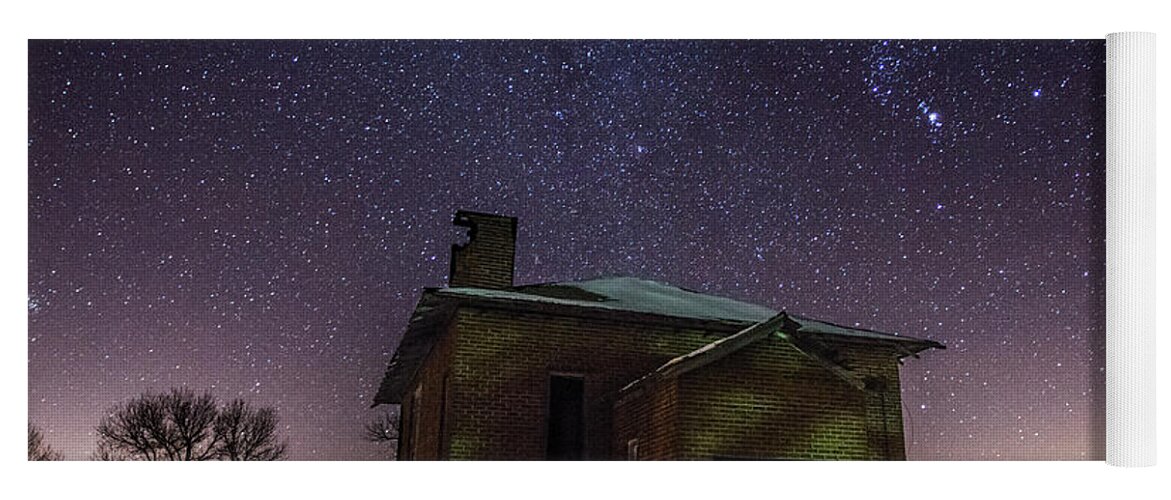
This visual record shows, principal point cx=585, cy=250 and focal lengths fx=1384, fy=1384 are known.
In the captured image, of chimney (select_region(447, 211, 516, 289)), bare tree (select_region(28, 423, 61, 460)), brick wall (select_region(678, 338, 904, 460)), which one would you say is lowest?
bare tree (select_region(28, 423, 61, 460))

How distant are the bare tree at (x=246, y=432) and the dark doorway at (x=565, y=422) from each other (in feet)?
6.80

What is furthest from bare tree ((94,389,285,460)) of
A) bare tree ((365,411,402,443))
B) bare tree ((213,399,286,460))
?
bare tree ((365,411,402,443))

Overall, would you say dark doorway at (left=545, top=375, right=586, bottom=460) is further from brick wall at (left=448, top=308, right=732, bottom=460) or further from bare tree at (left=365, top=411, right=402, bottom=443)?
bare tree at (left=365, top=411, right=402, bottom=443)

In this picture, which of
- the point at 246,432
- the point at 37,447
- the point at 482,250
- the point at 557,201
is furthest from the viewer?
the point at 482,250

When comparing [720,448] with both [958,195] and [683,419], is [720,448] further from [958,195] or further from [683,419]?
[958,195]

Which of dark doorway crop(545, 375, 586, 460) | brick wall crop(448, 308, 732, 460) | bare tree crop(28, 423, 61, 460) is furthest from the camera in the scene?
dark doorway crop(545, 375, 586, 460)

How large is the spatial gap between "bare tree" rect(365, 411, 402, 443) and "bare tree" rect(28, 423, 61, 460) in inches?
93.8

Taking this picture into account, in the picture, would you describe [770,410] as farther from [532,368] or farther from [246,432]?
[246,432]

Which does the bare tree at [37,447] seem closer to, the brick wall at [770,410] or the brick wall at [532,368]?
the brick wall at [532,368]

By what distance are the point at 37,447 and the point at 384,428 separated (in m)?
3.08

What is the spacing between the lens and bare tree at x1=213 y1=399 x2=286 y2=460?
10289mm

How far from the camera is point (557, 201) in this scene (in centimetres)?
1105

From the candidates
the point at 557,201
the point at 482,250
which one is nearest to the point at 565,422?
the point at 482,250
